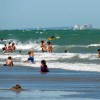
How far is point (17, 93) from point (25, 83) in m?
3.47

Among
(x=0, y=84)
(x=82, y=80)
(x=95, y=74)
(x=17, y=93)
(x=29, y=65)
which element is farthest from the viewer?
(x=29, y=65)

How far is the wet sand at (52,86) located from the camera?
1750cm

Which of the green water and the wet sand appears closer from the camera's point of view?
the wet sand

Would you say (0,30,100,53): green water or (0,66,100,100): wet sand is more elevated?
(0,66,100,100): wet sand

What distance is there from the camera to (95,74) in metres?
26.6

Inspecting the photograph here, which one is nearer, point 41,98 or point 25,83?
point 41,98

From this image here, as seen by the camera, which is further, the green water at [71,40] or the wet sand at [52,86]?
the green water at [71,40]

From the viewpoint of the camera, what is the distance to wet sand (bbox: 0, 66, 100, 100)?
17.5 meters

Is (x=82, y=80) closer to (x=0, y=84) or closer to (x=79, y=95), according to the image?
(x=0, y=84)

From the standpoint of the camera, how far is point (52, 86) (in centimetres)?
2067

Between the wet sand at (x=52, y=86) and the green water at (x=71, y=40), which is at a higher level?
the wet sand at (x=52, y=86)

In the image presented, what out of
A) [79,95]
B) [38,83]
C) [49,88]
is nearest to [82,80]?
[38,83]

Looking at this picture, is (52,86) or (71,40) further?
(71,40)

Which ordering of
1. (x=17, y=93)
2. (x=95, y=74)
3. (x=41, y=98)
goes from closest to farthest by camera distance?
(x=41, y=98)
(x=17, y=93)
(x=95, y=74)
